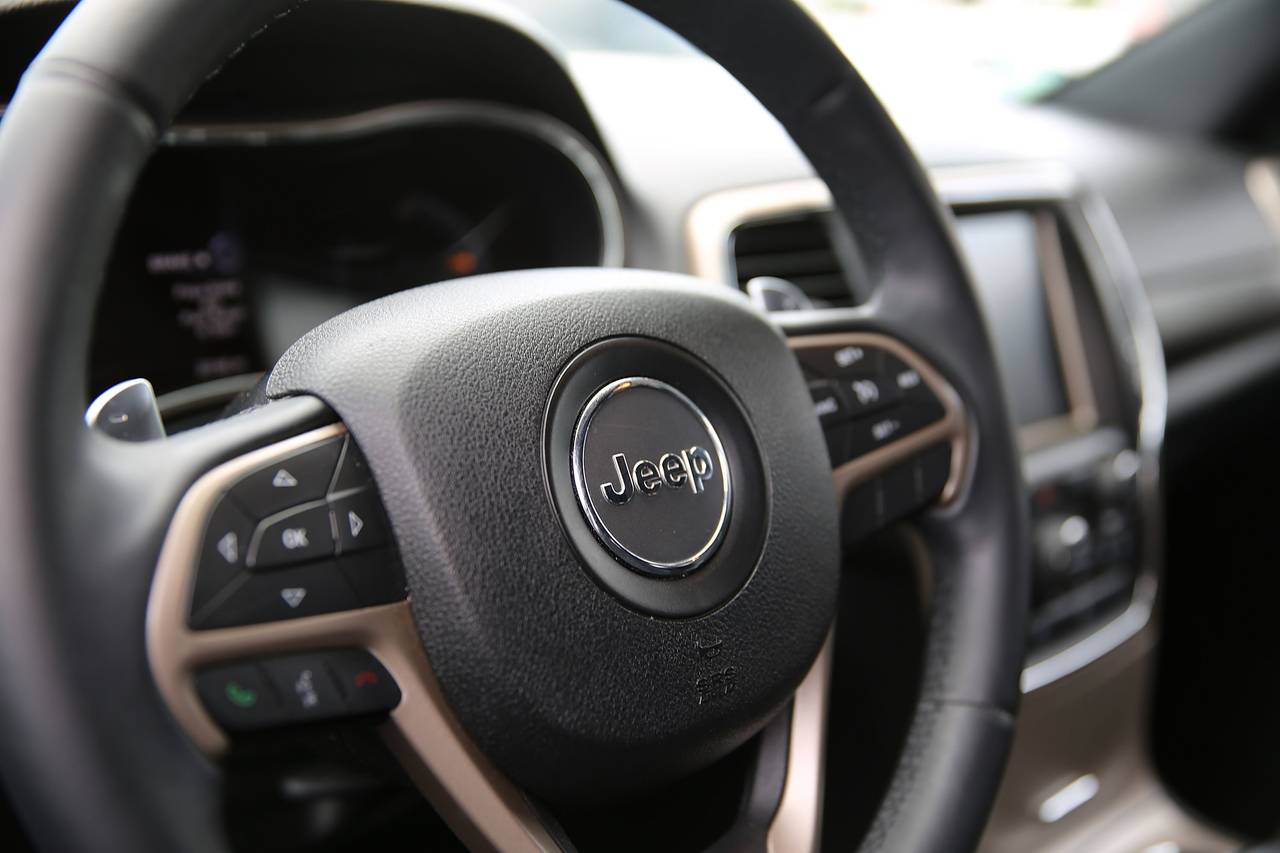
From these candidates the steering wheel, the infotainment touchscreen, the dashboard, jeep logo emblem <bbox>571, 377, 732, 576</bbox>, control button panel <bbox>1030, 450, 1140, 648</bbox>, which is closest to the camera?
the steering wheel

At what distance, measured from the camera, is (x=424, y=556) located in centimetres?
61

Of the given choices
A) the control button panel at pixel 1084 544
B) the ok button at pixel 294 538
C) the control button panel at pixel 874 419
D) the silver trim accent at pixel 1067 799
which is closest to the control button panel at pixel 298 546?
the ok button at pixel 294 538

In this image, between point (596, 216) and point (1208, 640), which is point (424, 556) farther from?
point (1208, 640)

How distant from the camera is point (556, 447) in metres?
0.67

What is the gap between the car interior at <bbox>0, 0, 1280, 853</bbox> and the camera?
0.54 metres

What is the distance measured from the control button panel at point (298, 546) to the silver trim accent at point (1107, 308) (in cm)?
87

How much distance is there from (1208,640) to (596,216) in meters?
1.27

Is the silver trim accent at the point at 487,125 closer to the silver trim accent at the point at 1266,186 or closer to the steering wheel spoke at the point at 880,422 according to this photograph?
the steering wheel spoke at the point at 880,422

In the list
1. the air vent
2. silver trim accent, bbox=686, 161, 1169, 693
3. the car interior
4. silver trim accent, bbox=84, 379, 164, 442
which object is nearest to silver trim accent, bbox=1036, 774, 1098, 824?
the car interior

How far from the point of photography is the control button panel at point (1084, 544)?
1453mm

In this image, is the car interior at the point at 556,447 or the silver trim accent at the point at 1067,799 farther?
the silver trim accent at the point at 1067,799

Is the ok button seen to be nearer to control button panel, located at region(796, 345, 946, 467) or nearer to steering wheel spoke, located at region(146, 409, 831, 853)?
steering wheel spoke, located at region(146, 409, 831, 853)

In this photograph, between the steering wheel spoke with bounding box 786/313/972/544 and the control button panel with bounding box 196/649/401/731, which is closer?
the control button panel with bounding box 196/649/401/731

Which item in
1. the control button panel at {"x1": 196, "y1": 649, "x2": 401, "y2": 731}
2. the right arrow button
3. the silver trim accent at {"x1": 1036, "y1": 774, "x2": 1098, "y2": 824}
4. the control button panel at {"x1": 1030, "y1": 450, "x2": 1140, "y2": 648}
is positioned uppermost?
the right arrow button
